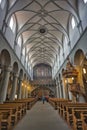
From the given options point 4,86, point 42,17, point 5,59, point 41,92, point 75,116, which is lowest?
point 75,116

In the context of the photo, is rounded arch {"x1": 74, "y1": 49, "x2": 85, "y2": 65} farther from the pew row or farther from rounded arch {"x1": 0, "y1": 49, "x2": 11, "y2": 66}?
the pew row

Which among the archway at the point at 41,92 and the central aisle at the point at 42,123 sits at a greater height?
the archway at the point at 41,92

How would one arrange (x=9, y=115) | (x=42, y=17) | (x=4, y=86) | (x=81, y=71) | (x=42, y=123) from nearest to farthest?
(x=9, y=115), (x=42, y=123), (x=4, y=86), (x=81, y=71), (x=42, y=17)

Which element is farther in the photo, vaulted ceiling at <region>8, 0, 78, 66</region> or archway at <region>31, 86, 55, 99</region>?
archway at <region>31, 86, 55, 99</region>

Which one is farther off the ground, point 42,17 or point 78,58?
point 42,17

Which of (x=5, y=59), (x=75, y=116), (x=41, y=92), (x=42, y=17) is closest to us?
(x=75, y=116)

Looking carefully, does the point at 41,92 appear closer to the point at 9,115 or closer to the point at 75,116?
the point at 75,116

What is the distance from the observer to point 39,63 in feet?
124

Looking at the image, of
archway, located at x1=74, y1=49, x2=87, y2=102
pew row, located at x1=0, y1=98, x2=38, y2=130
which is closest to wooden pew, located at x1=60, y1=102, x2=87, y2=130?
pew row, located at x1=0, y1=98, x2=38, y2=130

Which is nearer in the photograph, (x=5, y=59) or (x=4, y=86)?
(x=4, y=86)

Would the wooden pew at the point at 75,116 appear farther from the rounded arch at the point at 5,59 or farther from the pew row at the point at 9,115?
the rounded arch at the point at 5,59

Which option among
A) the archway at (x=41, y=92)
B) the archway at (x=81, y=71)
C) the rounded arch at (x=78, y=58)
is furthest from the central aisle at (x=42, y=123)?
the archway at (x=41, y=92)

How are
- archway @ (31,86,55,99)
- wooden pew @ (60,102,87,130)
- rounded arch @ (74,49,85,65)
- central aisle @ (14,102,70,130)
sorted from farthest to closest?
archway @ (31,86,55,99), rounded arch @ (74,49,85,65), central aisle @ (14,102,70,130), wooden pew @ (60,102,87,130)

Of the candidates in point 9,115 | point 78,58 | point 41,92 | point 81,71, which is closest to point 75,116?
point 9,115
